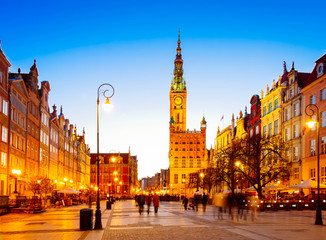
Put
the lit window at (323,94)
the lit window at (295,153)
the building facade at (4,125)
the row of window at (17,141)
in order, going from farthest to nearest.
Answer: the lit window at (295,153) < the lit window at (323,94) < the row of window at (17,141) < the building facade at (4,125)

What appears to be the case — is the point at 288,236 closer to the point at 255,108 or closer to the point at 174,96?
the point at 255,108

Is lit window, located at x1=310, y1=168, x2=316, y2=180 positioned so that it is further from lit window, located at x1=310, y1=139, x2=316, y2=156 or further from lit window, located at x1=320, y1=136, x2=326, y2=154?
lit window, located at x1=320, y1=136, x2=326, y2=154

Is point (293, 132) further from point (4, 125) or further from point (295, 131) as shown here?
point (4, 125)

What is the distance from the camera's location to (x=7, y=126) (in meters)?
41.4

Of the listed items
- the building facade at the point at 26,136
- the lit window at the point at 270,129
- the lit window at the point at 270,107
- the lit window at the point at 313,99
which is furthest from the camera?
the lit window at the point at 270,107

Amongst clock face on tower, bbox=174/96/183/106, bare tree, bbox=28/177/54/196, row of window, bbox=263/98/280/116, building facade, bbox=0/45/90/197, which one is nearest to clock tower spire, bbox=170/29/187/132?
clock face on tower, bbox=174/96/183/106

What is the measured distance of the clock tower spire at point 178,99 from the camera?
153875 millimetres

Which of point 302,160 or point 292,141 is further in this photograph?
point 292,141

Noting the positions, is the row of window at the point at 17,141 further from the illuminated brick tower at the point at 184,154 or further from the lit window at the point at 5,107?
the illuminated brick tower at the point at 184,154

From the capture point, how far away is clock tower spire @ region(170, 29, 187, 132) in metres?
154

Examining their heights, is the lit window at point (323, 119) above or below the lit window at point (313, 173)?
above

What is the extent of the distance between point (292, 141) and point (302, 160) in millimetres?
4036

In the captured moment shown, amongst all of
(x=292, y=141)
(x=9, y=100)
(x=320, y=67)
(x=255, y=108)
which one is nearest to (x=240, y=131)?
(x=255, y=108)

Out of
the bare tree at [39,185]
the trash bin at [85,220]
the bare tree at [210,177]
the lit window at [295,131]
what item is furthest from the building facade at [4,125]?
the lit window at [295,131]
